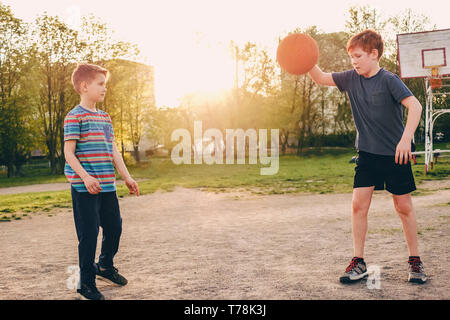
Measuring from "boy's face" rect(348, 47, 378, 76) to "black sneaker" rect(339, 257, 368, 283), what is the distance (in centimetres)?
166

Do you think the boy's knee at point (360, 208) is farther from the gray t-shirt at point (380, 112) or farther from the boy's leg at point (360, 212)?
the gray t-shirt at point (380, 112)

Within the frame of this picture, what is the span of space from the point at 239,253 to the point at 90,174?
6.82 ft

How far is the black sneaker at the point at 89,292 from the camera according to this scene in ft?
11.2

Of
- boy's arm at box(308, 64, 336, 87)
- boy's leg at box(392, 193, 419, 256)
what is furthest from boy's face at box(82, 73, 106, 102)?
boy's leg at box(392, 193, 419, 256)

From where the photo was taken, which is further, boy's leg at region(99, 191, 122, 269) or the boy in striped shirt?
boy's leg at region(99, 191, 122, 269)

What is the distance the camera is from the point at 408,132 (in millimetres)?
3459

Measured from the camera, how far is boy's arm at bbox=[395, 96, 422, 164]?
3.44m

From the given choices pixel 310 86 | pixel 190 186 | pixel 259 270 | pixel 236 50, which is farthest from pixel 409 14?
pixel 259 270

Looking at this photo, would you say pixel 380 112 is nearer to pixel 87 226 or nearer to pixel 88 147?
pixel 88 147

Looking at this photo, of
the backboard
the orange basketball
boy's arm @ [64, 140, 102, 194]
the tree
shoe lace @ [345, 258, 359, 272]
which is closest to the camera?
boy's arm @ [64, 140, 102, 194]

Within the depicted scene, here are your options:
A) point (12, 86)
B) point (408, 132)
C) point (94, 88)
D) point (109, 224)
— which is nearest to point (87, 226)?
point (109, 224)

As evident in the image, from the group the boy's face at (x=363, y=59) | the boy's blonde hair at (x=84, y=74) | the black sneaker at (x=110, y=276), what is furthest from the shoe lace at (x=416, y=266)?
the boy's blonde hair at (x=84, y=74)

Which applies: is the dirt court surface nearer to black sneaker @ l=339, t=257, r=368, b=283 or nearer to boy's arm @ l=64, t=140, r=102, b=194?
black sneaker @ l=339, t=257, r=368, b=283
